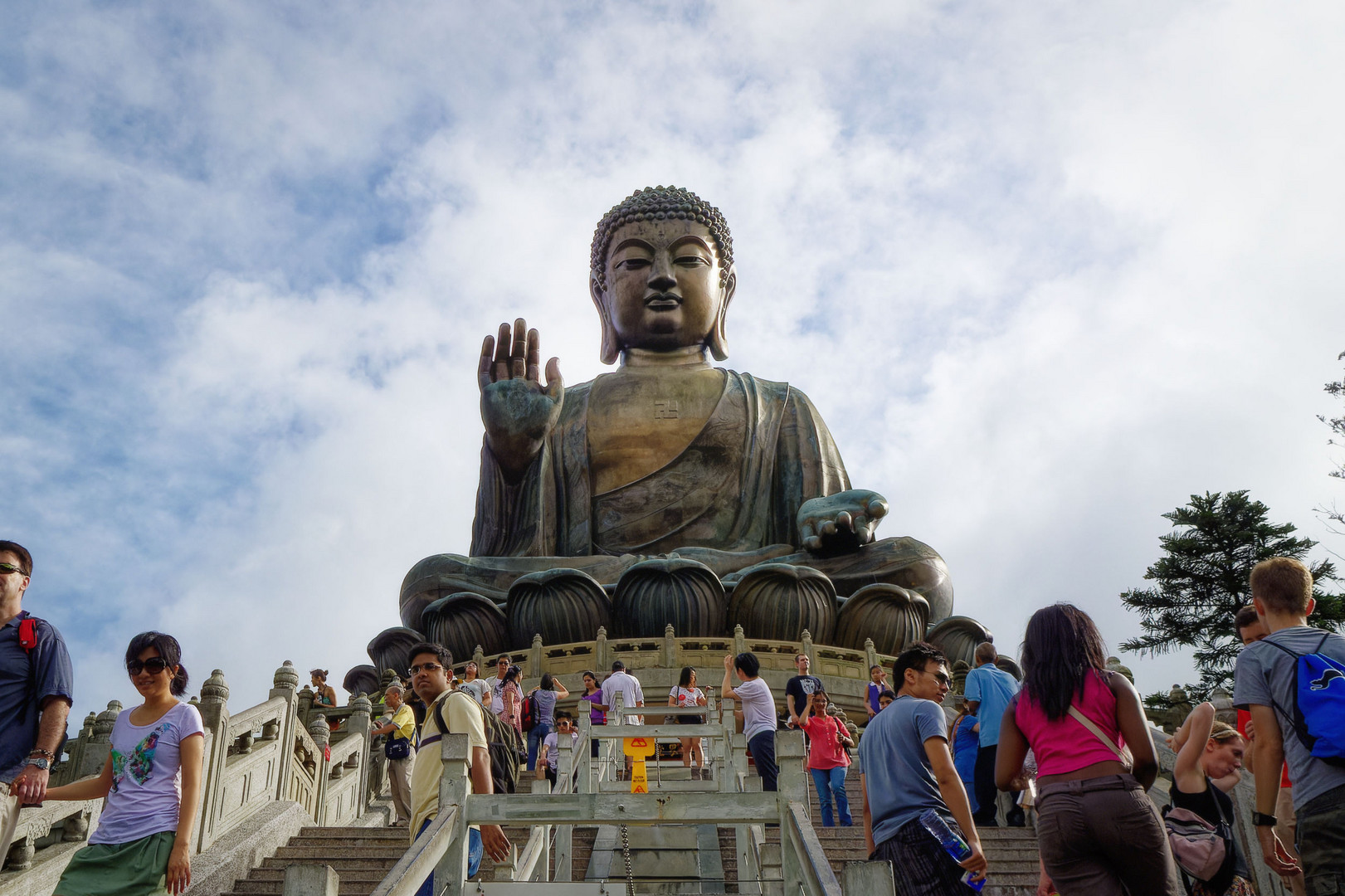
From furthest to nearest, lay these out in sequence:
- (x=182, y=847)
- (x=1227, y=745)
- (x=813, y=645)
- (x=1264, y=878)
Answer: (x=813, y=645)
(x=1264, y=878)
(x=1227, y=745)
(x=182, y=847)

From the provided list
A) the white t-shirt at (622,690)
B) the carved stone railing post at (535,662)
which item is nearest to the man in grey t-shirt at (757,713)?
the white t-shirt at (622,690)

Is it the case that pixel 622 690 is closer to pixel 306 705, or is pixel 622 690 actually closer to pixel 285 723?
pixel 285 723

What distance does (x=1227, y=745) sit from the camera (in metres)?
4.60

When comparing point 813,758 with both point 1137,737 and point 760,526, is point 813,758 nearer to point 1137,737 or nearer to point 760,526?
point 1137,737

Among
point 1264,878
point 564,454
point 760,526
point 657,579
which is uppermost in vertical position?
point 564,454

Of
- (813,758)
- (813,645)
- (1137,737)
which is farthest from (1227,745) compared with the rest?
(813,645)

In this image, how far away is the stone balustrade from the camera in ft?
17.1

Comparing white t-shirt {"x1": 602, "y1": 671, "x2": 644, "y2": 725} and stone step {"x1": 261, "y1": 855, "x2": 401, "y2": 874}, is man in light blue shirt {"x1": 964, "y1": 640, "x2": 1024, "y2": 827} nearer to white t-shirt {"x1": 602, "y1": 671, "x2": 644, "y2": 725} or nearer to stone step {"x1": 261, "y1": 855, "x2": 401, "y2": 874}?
white t-shirt {"x1": 602, "y1": 671, "x2": 644, "y2": 725}

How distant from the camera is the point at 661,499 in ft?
52.7

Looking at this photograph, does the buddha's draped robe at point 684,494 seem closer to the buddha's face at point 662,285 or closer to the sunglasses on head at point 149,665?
the buddha's face at point 662,285

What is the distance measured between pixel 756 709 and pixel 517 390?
8813mm

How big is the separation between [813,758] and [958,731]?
0.81 m

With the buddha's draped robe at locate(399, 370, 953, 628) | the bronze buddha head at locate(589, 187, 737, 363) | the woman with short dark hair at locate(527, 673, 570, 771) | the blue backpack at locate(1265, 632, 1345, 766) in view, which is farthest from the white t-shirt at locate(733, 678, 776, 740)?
the bronze buddha head at locate(589, 187, 737, 363)

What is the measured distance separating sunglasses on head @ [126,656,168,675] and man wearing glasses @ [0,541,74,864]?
0.31 m
